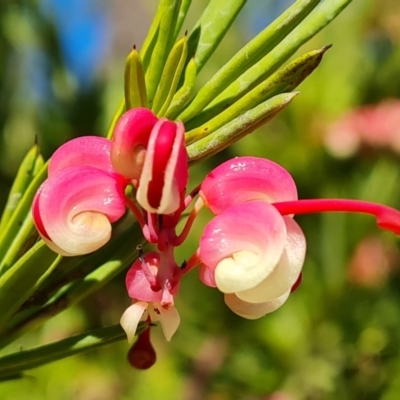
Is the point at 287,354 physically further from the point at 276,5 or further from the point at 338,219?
the point at 276,5

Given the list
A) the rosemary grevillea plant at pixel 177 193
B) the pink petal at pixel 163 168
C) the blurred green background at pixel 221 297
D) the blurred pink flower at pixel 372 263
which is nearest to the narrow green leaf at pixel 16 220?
the rosemary grevillea plant at pixel 177 193

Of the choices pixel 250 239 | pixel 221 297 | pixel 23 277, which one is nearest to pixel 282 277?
pixel 250 239

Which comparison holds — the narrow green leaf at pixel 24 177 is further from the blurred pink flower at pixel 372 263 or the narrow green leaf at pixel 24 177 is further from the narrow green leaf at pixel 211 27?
the blurred pink flower at pixel 372 263

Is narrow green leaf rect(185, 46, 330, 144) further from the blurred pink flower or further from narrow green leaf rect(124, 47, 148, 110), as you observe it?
the blurred pink flower

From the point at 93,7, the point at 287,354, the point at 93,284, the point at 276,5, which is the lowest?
the point at 287,354

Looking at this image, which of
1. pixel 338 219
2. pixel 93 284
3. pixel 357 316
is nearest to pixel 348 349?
pixel 357 316

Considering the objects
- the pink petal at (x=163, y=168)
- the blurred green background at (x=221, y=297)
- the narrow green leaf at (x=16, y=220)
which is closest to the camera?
the pink petal at (x=163, y=168)
